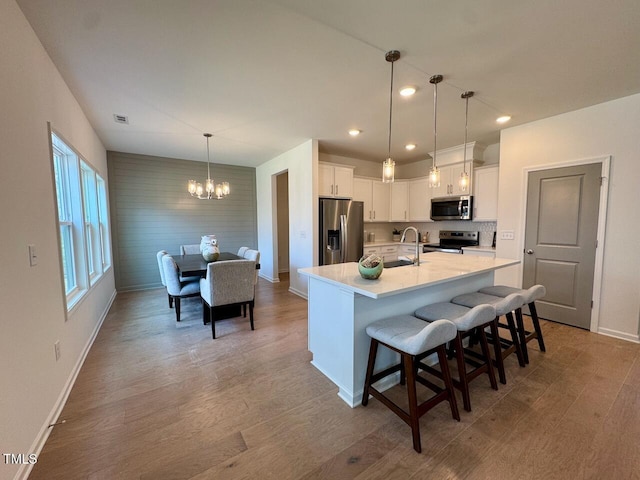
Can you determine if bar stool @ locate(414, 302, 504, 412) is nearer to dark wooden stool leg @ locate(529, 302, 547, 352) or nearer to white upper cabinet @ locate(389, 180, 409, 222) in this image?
dark wooden stool leg @ locate(529, 302, 547, 352)

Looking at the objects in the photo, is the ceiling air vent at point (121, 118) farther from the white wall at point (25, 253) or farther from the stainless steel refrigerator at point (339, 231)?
the stainless steel refrigerator at point (339, 231)

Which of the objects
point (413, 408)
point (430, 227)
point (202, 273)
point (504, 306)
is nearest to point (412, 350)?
point (413, 408)

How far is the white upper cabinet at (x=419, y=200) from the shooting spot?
5091mm

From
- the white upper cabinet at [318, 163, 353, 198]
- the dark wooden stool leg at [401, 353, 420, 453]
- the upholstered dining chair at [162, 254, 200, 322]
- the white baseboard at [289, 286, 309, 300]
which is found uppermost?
the white upper cabinet at [318, 163, 353, 198]

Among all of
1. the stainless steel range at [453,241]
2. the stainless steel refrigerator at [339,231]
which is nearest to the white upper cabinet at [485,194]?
the stainless steel range at [453,241]

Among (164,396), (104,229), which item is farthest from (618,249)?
(104,229)

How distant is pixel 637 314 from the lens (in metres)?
2.74

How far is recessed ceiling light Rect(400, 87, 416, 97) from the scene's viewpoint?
2503 millimetres

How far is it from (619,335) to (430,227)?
306cm

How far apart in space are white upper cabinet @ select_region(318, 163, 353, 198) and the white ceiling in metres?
1.20

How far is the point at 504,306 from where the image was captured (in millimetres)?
2064

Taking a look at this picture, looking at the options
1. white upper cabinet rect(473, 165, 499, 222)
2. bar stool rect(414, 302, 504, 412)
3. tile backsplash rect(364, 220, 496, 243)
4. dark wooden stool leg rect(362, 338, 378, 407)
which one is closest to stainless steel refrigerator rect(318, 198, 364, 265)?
tile backsplash rect(364, 220, 496, 243)

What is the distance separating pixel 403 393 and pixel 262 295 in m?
3.19

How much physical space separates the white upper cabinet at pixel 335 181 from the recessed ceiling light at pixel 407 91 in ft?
6.86
